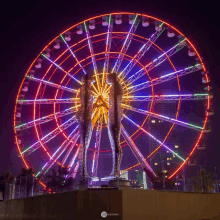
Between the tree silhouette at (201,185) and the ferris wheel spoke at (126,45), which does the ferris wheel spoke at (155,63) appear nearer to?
the ferris wheel spoke at (126,45)

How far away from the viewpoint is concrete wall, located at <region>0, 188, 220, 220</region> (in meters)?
8.06

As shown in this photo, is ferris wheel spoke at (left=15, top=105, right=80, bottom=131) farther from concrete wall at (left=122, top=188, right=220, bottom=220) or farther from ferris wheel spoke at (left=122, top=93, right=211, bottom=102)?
concrete wall at (left=122, top=188, right=220, bottom=220)

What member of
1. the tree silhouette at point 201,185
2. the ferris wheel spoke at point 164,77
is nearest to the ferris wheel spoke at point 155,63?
the ferris wheel spoke at point 164,77

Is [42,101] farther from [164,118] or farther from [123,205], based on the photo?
[123,205]

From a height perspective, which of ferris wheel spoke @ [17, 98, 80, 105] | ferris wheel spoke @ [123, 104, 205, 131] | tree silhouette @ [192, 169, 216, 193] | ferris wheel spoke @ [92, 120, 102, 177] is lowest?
tree silhouette @ [192, 169, 216, 193]

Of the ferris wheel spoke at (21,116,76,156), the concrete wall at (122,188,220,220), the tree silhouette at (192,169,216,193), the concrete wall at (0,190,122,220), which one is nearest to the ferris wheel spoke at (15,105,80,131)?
the ferris wheel spoke at (21,116,76,156)

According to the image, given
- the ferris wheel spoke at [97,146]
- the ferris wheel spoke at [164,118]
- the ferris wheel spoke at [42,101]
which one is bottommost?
the ferris wheel spoke at [97,146]

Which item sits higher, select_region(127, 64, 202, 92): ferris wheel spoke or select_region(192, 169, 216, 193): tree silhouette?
select_region(127, 64, 202, 92): ferris wheel spoke

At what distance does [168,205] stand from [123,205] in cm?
190

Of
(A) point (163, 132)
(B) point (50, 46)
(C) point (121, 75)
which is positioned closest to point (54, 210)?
(C) point (121, 75)

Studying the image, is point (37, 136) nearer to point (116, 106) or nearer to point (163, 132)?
point (116, 106)

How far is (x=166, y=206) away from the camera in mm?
9062

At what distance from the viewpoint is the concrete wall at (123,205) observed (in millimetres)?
8062

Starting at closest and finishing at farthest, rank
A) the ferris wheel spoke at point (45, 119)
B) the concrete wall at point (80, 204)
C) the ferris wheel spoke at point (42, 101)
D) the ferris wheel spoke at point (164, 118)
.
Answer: the concrete wall at point (80, 204) → the ferris wheel spoke at point (164, 118) → the ferris wheel spoke at point (45, 119) → the ferris wheel spoke at point (42, 101)
